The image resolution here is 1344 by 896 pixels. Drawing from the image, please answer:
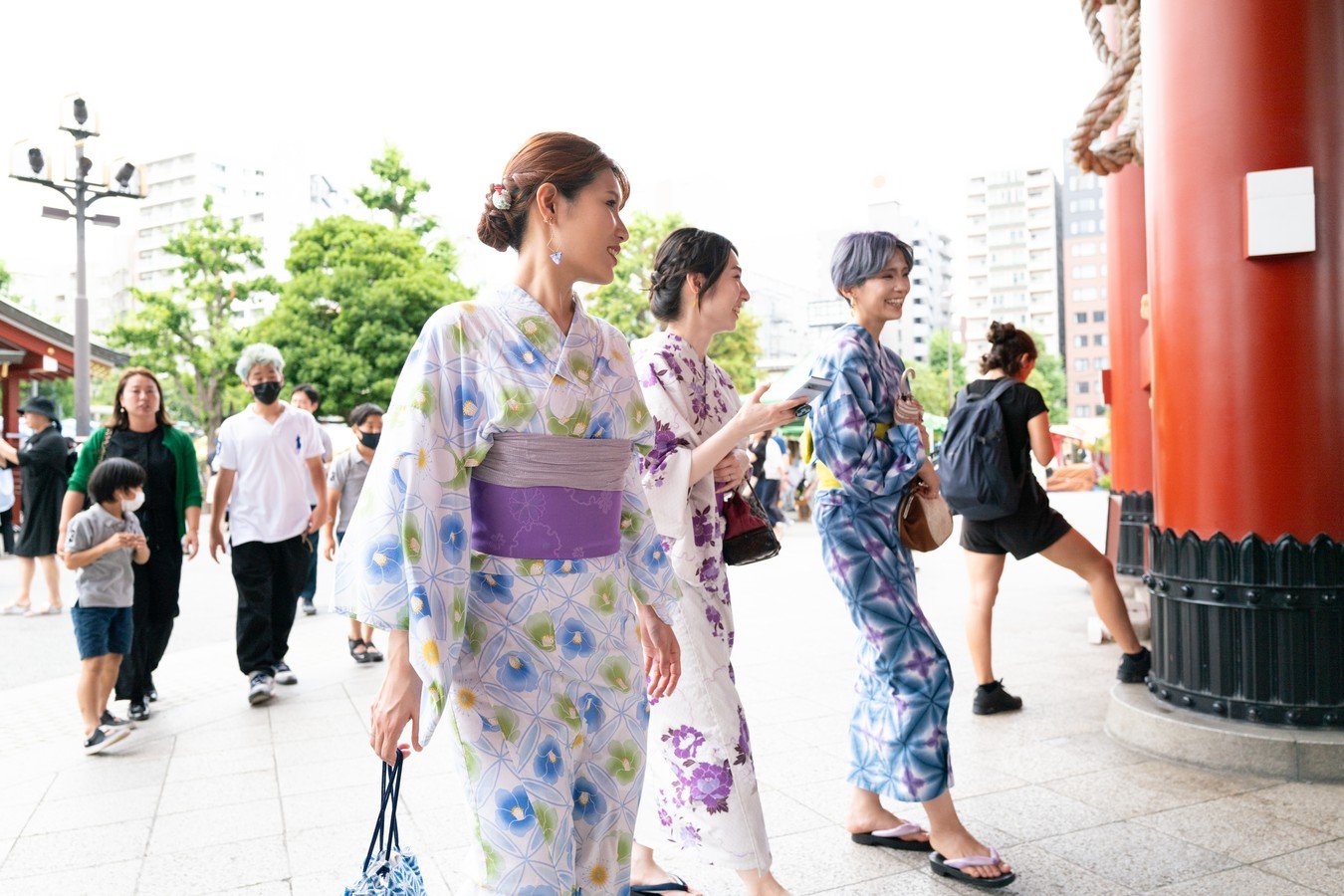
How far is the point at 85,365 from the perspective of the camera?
47.2 feet

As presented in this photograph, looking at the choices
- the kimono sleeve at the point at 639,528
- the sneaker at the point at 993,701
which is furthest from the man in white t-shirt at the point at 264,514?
the kimono sleeve at the point at 639,528

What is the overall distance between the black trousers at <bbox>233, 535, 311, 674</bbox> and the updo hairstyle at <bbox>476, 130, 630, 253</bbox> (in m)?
4.05

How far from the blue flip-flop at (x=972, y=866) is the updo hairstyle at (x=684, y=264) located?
1.74m

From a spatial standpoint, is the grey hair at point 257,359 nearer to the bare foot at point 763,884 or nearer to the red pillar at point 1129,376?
the bare foot at point 763,884

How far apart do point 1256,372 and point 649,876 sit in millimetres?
2791

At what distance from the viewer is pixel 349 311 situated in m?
24.8

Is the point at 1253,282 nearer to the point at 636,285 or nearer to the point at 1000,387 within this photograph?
the point at 1000,387

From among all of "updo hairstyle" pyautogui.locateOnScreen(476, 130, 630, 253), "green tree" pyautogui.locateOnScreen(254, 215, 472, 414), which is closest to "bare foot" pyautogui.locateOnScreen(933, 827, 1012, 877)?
"updo hairstyle" pyautogui.locateOnScreen(476, 130, 630, 253)

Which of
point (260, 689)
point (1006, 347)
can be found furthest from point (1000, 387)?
point (260, 689)

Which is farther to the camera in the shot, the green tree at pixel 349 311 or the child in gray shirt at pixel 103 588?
the green tree at pixel 349 311

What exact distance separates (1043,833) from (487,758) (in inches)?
85.7

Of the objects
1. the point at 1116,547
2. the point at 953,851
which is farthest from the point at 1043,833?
the point at 1116,547

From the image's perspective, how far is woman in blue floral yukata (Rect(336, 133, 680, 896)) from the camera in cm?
176

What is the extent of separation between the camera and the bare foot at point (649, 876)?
112 inches
